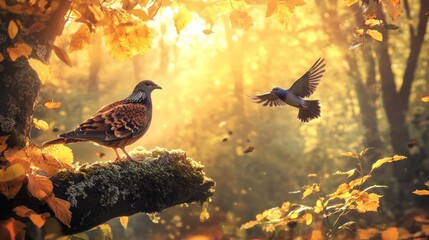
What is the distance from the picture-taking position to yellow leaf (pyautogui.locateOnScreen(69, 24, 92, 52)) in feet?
15.4

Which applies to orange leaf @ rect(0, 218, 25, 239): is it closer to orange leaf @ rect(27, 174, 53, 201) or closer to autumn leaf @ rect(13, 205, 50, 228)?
autumn leaf @ rect(13, 205, 50, 228)

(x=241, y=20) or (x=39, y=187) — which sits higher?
(x=241, y=20)

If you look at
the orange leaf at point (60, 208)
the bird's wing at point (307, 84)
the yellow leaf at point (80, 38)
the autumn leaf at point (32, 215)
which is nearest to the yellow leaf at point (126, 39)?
the yellow leaf at point (80, 38)

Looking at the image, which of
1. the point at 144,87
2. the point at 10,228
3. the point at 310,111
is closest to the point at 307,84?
the point at 310,111

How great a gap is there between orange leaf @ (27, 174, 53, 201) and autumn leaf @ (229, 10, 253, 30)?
238 cm

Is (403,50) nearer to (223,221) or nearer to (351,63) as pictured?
(351,63)

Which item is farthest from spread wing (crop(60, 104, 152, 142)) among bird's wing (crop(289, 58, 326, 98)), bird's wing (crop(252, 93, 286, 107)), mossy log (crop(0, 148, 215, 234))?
bird's wing (crop(289, 58, 326, 98))

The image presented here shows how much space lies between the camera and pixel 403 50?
85.5 ft

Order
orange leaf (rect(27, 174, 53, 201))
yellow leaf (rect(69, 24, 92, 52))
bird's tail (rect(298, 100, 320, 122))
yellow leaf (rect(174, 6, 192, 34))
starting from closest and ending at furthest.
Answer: orange leaf (rect(27, 174, 53, 201)) < yellow leaf (rect(69, 24, 92, 52)) < yellow leaf (rect(174, 6, 192, 34)) < bird's tail (rect(298, 100, 320, 122))

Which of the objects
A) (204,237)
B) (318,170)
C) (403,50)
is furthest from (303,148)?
(403,50)

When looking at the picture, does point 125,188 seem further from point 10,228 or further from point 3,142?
point 10,228

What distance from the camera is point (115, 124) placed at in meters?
6.12

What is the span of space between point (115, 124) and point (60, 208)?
1.83 metres

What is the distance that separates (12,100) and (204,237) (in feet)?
35.8
